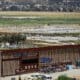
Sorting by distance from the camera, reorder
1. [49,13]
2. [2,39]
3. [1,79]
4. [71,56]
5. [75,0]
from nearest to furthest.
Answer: [1,79] → [71,56] → [2,39] → [49,13] → [75,0]

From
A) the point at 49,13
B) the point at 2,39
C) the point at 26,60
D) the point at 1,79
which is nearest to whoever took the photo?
the point at 1,79

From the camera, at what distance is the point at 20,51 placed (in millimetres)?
27953

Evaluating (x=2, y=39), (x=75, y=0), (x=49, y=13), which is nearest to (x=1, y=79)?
(x=2, y=39)

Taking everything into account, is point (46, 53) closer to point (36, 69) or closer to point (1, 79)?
point (36, 69)

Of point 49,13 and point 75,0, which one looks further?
point 75,0

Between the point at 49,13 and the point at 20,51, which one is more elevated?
the point at 20,51

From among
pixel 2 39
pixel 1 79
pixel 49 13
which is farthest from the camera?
pixel 49 13

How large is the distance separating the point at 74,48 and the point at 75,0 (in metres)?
95.6

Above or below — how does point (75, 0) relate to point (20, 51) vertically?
below

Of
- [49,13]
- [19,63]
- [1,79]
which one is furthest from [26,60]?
[49,13]

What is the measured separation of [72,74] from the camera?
28.1 meters

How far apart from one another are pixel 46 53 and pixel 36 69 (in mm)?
1043

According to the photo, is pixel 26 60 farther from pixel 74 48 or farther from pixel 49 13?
pixel 49 13

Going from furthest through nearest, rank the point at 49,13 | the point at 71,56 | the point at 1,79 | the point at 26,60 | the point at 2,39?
the point at 49,13 < the point at 2,39 < the point at 71,56 < the point at 26,60 < the point at 1,79
